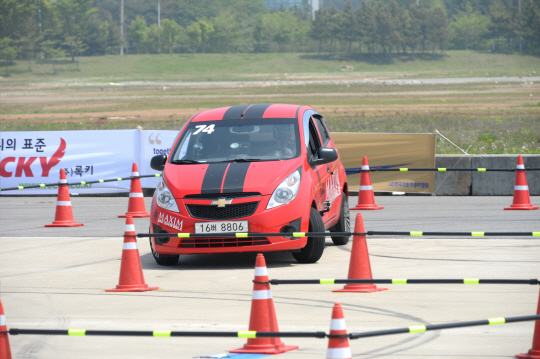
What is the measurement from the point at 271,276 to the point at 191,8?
6613 inches

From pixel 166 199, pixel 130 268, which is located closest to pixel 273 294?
pixel 130 268

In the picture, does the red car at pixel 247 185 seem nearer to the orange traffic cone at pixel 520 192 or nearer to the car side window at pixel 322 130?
the car side window at pixel 322 130

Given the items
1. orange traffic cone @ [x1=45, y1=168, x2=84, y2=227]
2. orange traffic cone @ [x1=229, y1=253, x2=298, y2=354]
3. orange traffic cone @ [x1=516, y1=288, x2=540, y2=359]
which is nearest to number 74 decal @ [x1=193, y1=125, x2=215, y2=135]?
orange traffic cone @ [x1=45, y1=168, x2=84, y2=227]

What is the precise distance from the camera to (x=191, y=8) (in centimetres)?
17062

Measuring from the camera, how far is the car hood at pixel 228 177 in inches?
329

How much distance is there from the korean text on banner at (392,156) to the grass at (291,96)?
2855mm

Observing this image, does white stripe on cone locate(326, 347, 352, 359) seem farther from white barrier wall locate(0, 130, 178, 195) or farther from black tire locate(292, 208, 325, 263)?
white barrier wall locate(0, 130, 178, 195)

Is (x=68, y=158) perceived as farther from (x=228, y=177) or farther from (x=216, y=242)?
(x=216, y=242)

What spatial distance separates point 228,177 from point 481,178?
9.81m

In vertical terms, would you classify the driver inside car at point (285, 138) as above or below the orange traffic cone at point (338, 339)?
above

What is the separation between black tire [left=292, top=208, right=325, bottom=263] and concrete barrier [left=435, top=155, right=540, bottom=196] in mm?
9021

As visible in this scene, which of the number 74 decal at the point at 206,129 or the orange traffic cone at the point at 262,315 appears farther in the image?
the number 74 decal at the point at 206,129

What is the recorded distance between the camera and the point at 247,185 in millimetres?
8375

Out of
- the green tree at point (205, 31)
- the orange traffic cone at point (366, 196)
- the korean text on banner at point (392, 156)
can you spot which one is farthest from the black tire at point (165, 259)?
the green tree at point (205, 31)
